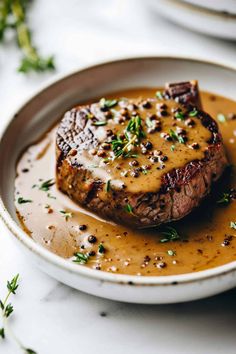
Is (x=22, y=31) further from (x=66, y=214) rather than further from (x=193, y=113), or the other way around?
(x=66, y=214)

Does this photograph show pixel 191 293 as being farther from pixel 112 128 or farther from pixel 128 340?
pixel 112 128

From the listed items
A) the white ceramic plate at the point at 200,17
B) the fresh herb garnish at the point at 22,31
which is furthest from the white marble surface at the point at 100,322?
the white ceramic plate at the point at 200,17

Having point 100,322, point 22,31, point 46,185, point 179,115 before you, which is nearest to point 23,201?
point 46,185

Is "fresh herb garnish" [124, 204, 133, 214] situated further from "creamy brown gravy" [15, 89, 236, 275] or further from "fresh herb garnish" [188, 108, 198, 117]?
"fresh herb garnish" [188, 108, 198, 117]

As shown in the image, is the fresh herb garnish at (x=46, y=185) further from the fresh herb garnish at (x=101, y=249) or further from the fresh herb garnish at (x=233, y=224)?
the fresh herb garnish at (x=233, y=224)

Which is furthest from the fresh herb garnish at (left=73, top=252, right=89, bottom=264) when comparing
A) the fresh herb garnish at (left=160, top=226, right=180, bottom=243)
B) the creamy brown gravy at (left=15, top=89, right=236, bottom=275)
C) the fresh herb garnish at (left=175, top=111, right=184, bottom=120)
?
the fresh herb garnish at (left=175, top=111, right=184, bottom=120)

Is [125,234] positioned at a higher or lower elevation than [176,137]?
lower
